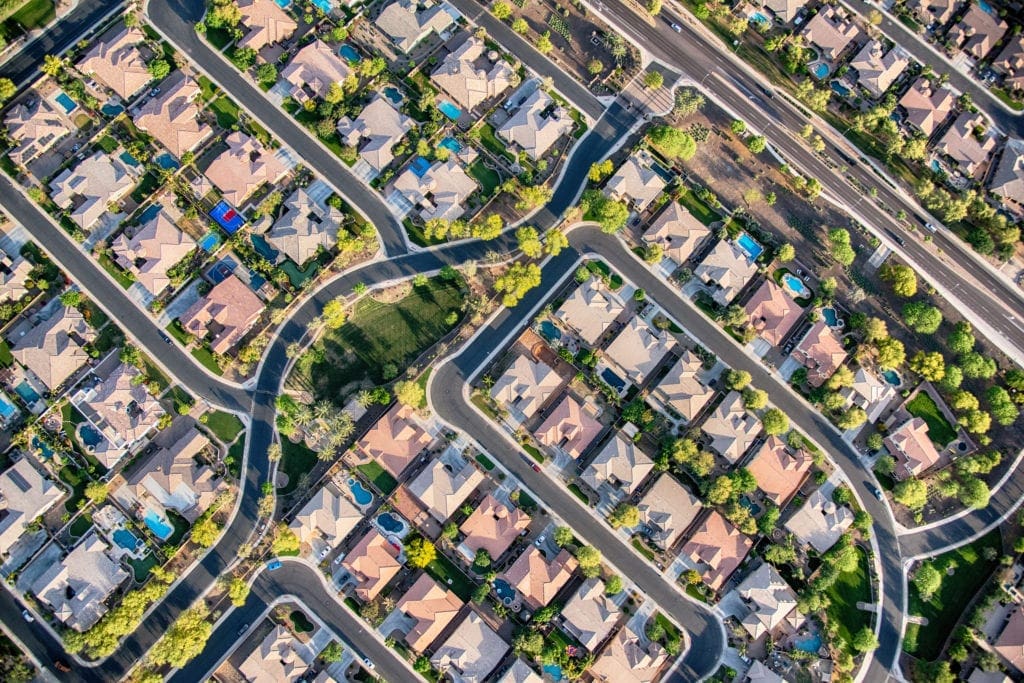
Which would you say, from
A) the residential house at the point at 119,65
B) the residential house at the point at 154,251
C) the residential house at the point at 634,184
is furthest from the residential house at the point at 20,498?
the residential house at the point at 634,184

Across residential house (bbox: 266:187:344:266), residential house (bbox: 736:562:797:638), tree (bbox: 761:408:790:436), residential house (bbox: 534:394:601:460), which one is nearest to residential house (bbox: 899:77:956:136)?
tree (bbox: 761:408:790:436)

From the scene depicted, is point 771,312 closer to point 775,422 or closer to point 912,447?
point 775,422

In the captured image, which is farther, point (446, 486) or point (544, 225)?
point (544, 225)

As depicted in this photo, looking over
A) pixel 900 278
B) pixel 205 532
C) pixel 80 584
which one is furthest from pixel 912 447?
pixel 80 584

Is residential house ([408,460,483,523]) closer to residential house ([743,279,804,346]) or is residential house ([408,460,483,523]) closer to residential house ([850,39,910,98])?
residential house ([743,279,804,346])

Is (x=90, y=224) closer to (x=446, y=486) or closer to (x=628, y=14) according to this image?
(x=446, y=486)

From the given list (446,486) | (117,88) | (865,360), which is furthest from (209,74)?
(865,360)
